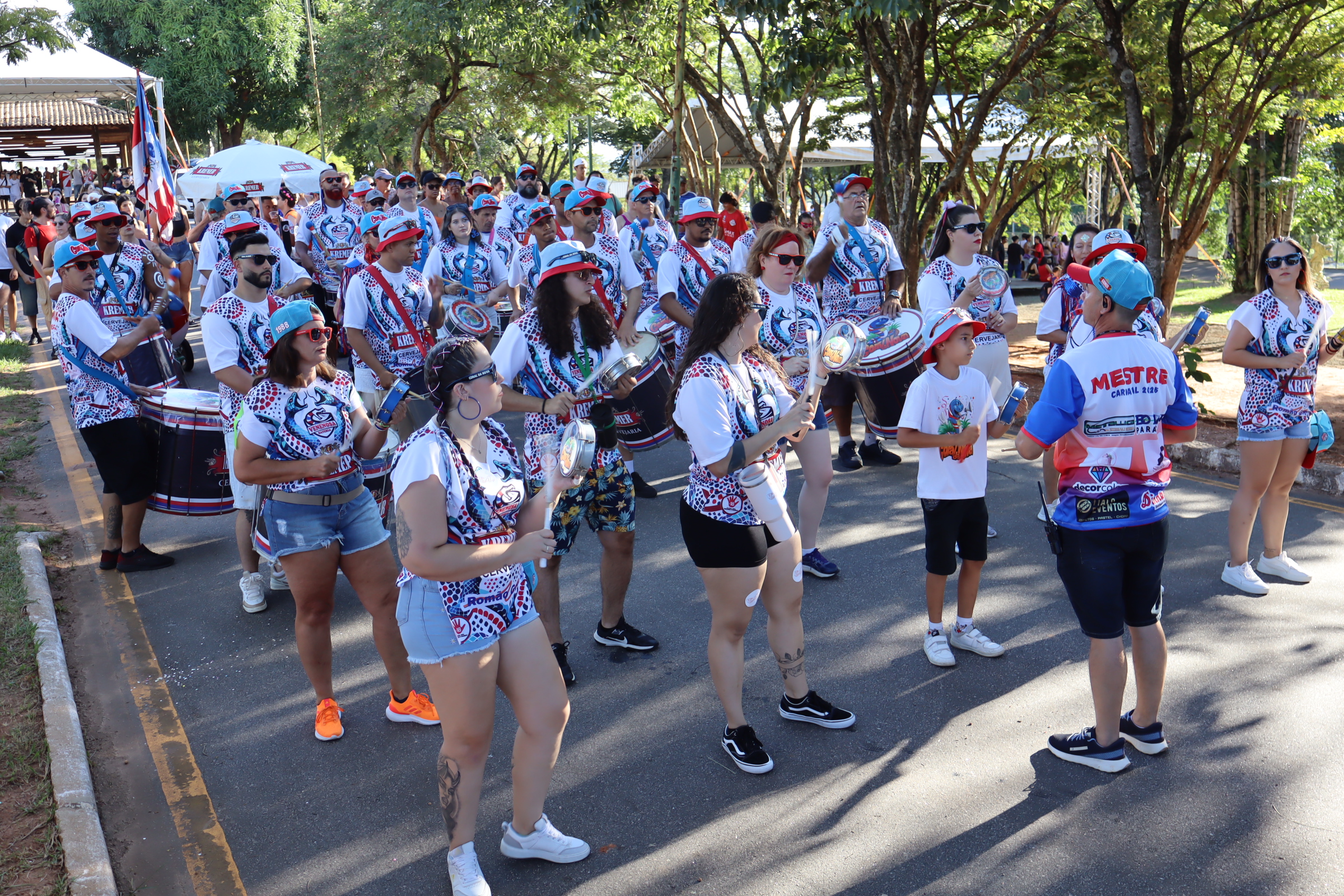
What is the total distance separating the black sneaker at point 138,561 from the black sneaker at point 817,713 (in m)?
4.59

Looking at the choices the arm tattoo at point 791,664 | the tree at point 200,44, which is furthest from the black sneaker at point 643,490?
the tree at point 200,44

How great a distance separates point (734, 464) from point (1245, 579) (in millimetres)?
3669

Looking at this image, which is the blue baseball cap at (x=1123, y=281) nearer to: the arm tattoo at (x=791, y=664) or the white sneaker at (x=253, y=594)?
the arm tattoo at (x=791, y=664)

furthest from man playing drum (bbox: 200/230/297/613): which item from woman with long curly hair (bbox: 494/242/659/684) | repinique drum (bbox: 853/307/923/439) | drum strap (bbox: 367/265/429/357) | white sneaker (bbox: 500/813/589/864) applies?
repinique drum (bbox: 853/307/923/439)

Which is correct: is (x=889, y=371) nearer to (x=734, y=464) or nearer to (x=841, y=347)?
(x=841, y=347)

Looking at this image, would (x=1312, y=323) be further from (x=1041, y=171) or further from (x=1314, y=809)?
(x=1041, y=171)

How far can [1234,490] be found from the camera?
7730 millimetres

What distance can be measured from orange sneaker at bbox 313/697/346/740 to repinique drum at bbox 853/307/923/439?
332 centimetres

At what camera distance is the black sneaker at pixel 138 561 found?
270 inches

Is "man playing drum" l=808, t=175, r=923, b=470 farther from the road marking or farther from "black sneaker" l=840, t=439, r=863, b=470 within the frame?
the road marking

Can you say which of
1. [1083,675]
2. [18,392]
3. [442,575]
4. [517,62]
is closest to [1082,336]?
[1083,675]

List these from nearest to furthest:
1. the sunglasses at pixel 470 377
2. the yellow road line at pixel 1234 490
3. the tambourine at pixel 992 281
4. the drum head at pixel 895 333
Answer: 1. the sunglasses at pixel 470 377
2. the drum head at pixel 895 333
3. the tambourine at pixel 992 281
4. the yellow road line at pixel 1234 490

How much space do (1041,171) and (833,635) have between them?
74.9ft

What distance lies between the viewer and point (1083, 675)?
4965 millimetres
